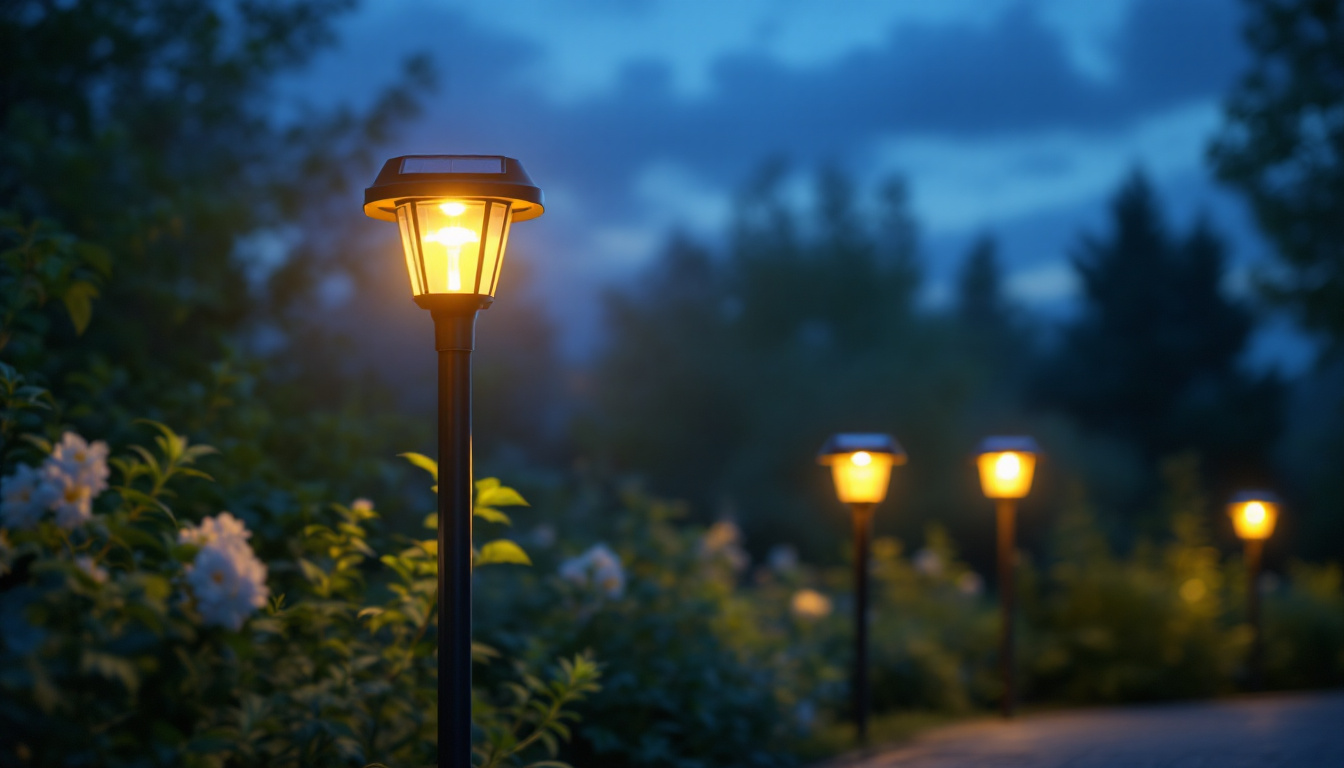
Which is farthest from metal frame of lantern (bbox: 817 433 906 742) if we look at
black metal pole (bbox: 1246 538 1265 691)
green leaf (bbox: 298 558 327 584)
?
black metal pole (bbox: 1246 538 1265 691)

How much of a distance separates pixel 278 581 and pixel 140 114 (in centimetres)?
568

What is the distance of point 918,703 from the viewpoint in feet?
33.1

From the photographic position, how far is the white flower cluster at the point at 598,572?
6.55 meters

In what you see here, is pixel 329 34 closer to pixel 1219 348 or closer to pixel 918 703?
pixel 918 703

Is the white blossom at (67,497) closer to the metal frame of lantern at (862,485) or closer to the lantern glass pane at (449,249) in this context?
the lantern glass pane at (449,249)

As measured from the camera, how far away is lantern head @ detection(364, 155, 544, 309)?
380 cm

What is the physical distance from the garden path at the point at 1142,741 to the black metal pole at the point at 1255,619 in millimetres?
2095

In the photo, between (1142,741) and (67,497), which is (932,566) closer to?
(1142,741)

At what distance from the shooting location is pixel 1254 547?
12.7 metres

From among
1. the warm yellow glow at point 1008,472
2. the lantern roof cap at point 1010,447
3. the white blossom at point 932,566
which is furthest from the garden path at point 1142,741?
the lantern roof cap at point 1010,447

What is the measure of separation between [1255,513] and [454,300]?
482 inches

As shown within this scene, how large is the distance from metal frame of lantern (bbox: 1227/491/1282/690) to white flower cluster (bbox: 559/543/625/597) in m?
9.20

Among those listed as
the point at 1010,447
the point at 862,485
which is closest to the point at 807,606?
the point at 862,485

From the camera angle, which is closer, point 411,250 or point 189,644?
point 189,644
